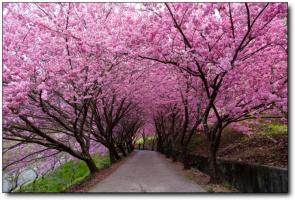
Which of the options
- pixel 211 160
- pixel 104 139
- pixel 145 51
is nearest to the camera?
pixel 145 51

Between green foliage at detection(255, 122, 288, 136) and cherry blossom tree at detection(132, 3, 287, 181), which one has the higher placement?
cherry blossom tree at detection(132, 3, 287, 181)

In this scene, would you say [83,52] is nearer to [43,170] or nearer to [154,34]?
[154,34]

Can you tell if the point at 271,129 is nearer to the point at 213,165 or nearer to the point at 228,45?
the point at 213,165

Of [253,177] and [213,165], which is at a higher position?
[213,165]

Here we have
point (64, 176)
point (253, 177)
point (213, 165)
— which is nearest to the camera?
point (253, 177)

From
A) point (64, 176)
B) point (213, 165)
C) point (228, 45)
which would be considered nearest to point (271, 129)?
point (213, 165)

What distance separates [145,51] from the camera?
7.25 metres

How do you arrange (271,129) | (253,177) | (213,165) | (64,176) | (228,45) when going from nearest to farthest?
1. (253,177)
2. (228,45)
3. (213,165)
4. (271,129)
5. (64,176)

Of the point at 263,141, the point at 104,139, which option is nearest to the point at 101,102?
the point at 104,139

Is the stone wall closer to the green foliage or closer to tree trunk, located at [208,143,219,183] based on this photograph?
tree trunk, located at [208,143,219,183]

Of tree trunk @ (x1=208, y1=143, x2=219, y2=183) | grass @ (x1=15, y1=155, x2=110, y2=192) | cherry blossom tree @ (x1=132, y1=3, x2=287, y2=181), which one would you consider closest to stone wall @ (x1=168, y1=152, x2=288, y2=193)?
tree trunk @ (x1=208, y1=143, x2=219, y2=183)

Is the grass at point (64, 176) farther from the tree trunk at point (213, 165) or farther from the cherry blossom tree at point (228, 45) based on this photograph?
the cherry blossom tree at point (228, 45)

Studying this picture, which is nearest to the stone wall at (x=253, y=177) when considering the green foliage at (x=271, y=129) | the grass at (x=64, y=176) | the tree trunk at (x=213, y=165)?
the tree trunk at (x=213, y=165)

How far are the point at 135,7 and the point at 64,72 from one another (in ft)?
8.32
